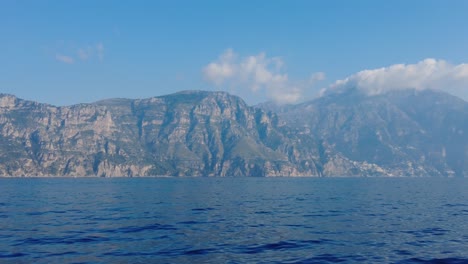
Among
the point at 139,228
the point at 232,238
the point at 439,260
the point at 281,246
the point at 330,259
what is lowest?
the point at 139,228

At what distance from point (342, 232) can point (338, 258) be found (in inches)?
702

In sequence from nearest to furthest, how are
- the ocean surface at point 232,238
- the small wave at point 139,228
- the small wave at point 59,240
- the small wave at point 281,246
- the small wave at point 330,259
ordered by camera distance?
the small wave at point 330,259
the ocean surface at point 232,238
the small wave at point 281,246
the small wave at point 59,240
the small wave at point 139,228

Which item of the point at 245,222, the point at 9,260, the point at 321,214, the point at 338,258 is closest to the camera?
the point at 9,260

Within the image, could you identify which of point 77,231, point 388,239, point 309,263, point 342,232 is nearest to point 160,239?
point 77,231

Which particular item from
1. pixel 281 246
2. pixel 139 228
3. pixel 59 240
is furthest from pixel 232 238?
pixel 59 240

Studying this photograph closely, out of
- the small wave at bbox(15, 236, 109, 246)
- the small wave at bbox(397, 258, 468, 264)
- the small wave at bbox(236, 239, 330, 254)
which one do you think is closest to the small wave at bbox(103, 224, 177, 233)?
the small wave at bbox(15, 236, 109, 246)

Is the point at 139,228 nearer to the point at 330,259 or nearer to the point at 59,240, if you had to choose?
the point at 59,240

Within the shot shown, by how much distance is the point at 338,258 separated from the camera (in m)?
43.4

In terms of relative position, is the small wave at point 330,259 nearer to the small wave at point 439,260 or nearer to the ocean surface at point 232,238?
the ocean surface at point 232,238

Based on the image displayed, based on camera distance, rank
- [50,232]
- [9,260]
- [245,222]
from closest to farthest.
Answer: [9,260] → [50,232] → [245,222]

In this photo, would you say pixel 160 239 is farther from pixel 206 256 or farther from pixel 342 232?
pixel 342 232

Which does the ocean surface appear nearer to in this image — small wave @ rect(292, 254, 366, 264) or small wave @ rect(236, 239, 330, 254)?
small wave @ rect(236, 239, 330, 254)

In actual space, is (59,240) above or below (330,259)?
below

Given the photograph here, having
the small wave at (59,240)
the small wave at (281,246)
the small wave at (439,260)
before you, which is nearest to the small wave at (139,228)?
the small wave at (59,240)
